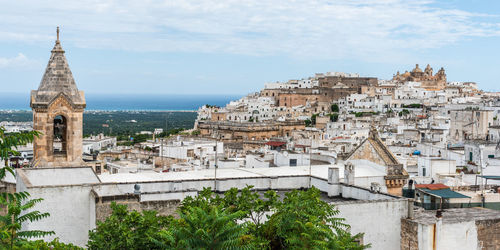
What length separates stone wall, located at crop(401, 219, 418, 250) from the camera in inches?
557

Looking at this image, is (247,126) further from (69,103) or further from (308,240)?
(308,240)

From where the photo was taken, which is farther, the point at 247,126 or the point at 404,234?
the point at 247,126

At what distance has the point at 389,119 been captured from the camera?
66.4 m

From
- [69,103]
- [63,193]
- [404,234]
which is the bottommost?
[404,234]

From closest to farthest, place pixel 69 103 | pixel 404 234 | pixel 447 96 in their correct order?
pixel 404 234 < pixel 69 103 < pixel 447 96

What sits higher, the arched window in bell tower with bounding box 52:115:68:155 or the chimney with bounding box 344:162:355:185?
the arched window in bell tower with bounding box 52:115:68:155

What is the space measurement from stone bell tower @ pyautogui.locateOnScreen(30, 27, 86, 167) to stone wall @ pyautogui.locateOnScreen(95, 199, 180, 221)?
4107mm

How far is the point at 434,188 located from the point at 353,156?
2984 millimetres

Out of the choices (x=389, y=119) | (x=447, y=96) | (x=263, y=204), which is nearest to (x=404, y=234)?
(x=263, y=204)

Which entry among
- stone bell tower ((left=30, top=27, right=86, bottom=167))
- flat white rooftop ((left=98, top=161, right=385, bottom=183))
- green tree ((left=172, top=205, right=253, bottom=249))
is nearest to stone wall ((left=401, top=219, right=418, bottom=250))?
flat white rooftop ((left=98, top=161, right=385, bottom=183))

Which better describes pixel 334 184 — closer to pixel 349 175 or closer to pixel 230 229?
pixel 349 175

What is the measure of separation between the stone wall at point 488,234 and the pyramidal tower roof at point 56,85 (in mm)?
10990

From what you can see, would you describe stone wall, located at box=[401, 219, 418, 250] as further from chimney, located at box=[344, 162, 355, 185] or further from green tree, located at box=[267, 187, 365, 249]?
green tree, located at box=[267, 187, 365, 249]

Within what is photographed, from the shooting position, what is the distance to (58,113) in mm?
17000
